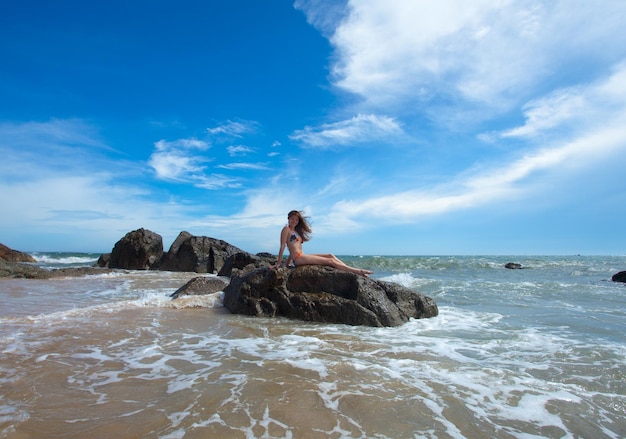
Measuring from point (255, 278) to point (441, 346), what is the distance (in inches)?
160

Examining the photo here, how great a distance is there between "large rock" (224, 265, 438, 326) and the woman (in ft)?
0.61

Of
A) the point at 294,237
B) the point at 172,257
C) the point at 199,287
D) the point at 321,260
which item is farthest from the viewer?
the point at 172,257

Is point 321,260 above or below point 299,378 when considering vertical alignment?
above

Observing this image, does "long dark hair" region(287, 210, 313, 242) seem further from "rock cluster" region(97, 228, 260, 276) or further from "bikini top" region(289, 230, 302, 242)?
"rock cluster" region(97, 228, 260, 276)

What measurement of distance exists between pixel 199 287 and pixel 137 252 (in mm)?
18631

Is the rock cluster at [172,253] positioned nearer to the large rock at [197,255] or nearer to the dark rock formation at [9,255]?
the large rock at [197,255]

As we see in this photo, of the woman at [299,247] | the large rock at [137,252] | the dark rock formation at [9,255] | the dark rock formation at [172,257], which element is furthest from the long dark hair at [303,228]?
the dark rock formation at [9,255]

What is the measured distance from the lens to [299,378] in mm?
3955

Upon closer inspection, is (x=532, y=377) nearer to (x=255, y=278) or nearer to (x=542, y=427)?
(x=542, y=427)

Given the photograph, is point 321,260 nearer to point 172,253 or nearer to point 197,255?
point 197,255

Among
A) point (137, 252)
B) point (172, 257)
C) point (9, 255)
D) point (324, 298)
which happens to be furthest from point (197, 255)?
point (324, 298)

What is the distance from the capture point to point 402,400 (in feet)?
11.4

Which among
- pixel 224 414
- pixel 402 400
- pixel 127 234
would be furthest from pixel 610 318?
pixel 127 234

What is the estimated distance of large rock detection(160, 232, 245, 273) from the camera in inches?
933
